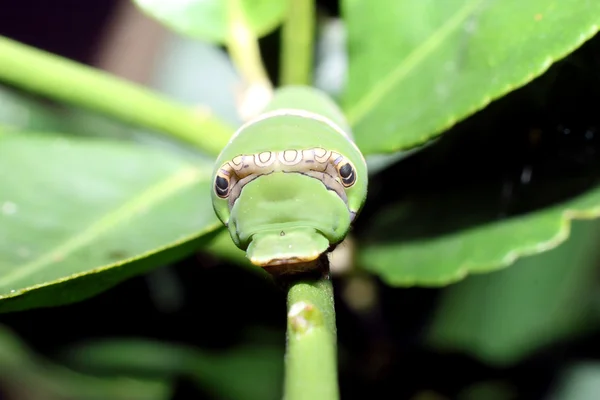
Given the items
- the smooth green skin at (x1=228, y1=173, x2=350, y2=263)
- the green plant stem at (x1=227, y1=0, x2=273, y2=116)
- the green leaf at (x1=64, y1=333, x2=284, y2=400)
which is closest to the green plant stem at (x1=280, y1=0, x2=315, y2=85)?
the green plant stem at (x1=227, y1=0, x2=273, y2=116)

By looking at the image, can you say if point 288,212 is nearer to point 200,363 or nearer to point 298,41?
point 298,41

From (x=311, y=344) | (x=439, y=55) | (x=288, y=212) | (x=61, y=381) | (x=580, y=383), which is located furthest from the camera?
(x=61, y=381)

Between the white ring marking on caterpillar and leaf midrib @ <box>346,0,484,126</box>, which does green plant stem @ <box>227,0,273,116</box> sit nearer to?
leaf midrib @ <box>346,0,484,126</box>

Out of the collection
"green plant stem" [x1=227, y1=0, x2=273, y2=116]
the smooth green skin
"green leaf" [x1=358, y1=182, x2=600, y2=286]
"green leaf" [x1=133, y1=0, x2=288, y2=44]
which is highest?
"green leaf" [x1=133, y1=0, x2=288, y2=44]

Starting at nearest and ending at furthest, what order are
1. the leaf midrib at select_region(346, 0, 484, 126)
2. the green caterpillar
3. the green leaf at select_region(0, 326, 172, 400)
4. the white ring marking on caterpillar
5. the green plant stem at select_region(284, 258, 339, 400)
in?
the green plant stem at select_region(284, 258, 339, 400) → the green caterpillar → the white ring marking on caterpillar → the leaf midrib at select_region(346, 0, 484, 126) → the green leaf at select_region(0, 326, 172, 400)

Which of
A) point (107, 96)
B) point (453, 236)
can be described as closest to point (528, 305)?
point (453, 236)

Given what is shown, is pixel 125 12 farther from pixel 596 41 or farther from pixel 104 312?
pixel 596 41
